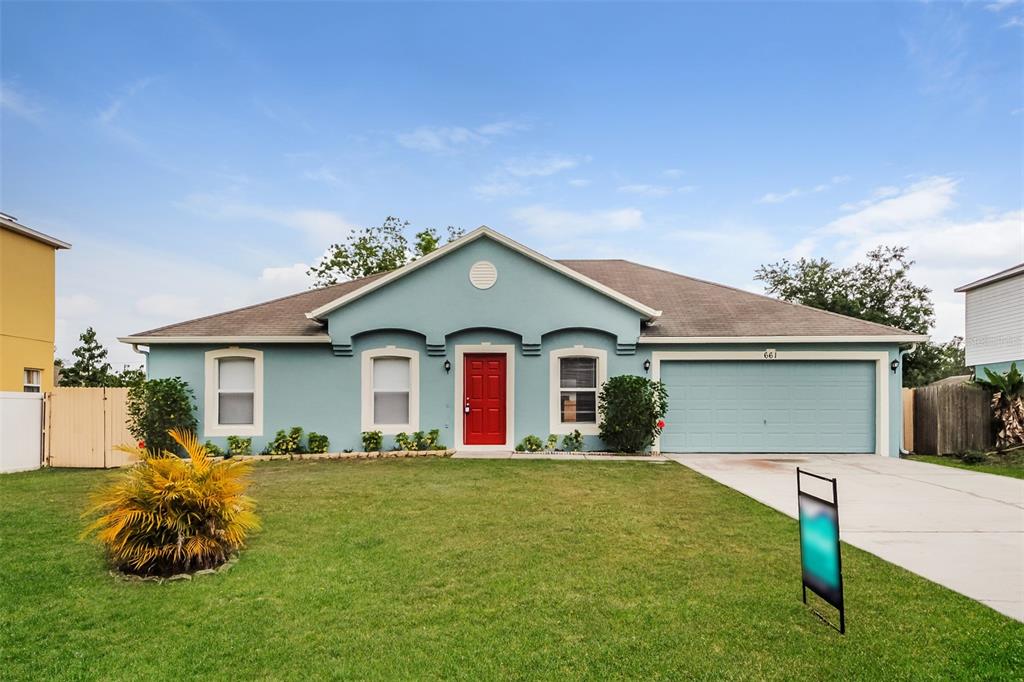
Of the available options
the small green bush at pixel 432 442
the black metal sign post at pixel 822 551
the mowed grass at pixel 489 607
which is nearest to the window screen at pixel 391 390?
the small green bush at pixel 432 442

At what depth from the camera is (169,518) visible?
16.0ft

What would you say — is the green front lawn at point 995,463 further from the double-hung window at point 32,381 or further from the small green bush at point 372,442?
the double-hung window at point 32,381

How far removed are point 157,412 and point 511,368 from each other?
26.2 ft

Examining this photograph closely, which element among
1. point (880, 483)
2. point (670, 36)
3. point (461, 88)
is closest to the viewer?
point (880, 483)

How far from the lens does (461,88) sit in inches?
674

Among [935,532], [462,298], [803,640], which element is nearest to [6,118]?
[462,298]

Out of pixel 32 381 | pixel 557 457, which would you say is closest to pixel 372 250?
pixel 32 381

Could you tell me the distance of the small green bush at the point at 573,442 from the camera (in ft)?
40.3

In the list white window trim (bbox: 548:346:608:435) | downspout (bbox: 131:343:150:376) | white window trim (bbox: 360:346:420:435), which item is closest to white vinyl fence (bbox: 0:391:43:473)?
downspout (bbox: 131:343:150:376)

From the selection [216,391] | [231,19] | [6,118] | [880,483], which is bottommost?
[880,483]

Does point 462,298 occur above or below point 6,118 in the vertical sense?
below

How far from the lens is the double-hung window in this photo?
15617 millimetres

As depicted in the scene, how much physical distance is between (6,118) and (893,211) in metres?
26.8

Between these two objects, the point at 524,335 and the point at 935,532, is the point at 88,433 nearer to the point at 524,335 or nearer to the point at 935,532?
the point at 524,335
